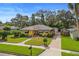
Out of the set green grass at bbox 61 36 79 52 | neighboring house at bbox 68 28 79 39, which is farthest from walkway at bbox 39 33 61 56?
neighboring house at bbox 68 28 79 39

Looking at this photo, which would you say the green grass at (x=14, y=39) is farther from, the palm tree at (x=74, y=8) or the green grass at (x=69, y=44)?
the palm tree at (x=74, y=8)

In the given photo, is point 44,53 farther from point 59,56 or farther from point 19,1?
point 19,1

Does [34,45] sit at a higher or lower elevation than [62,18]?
lower

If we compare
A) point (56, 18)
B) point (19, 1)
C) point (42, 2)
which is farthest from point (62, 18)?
point (19, 1)

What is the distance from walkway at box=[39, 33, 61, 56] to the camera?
3.85 metres

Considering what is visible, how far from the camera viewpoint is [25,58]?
3834 millimetres

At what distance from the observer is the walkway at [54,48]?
3.85m

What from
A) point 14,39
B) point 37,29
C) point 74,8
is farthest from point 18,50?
point 74,8

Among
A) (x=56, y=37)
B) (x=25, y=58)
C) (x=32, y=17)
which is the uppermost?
(x=32, y=17)

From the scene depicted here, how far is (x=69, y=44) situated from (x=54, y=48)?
0.19 m

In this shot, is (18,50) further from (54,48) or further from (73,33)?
(73,33)

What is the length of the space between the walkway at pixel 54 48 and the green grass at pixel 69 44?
52mm

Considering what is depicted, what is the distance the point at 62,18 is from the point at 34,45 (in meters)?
0.47

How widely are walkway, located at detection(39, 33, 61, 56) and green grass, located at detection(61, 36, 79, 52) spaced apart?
52 mm
